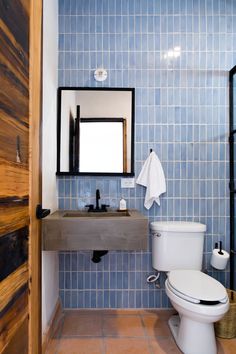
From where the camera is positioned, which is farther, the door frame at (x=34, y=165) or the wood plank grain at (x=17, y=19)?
the door frame at (x=34, y=165)

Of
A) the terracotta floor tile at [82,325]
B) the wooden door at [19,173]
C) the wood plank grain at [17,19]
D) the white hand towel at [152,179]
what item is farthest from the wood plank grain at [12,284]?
the white hand towel at [152,179]

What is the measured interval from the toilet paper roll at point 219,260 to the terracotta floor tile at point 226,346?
1.58 ft

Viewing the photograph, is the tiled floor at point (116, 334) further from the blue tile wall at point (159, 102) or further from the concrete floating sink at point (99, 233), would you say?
the concrete floating sink at point (99, 233)

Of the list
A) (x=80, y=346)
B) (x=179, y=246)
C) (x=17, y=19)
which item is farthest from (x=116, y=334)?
(x=17, y=19)

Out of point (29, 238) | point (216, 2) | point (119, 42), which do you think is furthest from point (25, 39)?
point (216, 2)

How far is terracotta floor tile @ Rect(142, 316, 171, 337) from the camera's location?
Answer: 175cm

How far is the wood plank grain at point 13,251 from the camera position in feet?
2.57

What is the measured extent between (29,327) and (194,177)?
161cm

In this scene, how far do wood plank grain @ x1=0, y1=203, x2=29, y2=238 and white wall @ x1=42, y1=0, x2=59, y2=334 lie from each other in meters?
0.61

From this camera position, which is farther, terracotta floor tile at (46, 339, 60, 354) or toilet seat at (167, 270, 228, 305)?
terracotta floor tile at (46, 339, 60, 354)

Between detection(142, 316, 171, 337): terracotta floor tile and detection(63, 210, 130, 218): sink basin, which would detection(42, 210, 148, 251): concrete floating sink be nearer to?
detection(63, 210, 130, 218): sink basin

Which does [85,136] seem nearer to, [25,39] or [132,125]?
[132,125]

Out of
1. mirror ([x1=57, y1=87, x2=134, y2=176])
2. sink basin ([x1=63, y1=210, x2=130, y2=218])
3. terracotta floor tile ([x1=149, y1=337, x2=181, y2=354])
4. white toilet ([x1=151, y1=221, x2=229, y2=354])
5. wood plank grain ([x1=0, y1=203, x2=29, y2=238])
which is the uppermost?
mirror ([x1=57, y1=87, x2=134, y2=176])

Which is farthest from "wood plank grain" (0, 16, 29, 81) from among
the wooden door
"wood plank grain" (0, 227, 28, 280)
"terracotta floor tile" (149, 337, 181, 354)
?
"terracotta floor tile" (149, 337, 181, 354)
